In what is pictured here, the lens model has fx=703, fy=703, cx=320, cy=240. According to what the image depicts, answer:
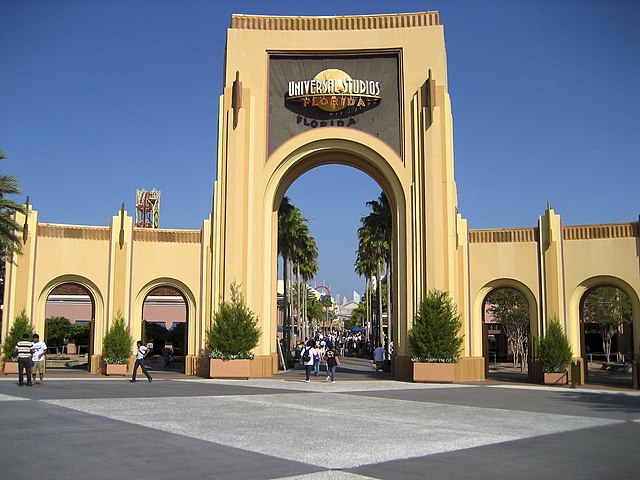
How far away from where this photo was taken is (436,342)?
29.8 metres

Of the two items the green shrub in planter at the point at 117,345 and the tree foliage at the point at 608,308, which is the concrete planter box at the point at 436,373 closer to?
the green shrub in planter at the point at 117,345

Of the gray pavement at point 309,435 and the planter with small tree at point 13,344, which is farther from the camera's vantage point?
the planter with small tree at point 13,344

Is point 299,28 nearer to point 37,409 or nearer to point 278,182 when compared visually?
point 278,182

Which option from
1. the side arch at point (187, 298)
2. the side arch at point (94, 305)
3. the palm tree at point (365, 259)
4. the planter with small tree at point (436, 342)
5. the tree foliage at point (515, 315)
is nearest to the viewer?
the planter with small tree at point (436, 342)

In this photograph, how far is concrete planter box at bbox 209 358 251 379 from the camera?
99.9ft

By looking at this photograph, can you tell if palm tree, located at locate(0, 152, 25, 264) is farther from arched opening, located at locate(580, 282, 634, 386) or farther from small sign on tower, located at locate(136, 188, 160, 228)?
small sign on tower, located at locate(136, 188, 160, 228)

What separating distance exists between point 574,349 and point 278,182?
51.3 feet

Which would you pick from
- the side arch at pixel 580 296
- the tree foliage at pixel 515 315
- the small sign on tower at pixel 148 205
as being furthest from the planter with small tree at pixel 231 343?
the small sign on tower at pixel 148 205

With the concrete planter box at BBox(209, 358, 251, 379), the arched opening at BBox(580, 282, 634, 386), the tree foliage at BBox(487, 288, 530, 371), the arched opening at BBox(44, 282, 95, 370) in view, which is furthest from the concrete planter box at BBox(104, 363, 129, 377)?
the arched opening at BBox(580, 282, 634, 386)

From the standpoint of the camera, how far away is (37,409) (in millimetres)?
16266

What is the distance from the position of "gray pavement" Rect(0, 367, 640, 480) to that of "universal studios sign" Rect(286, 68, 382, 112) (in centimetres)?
1582

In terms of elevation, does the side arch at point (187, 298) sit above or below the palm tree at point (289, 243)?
below

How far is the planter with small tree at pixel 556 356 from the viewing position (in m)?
29.6

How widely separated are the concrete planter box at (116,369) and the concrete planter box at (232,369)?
4.54 metres
